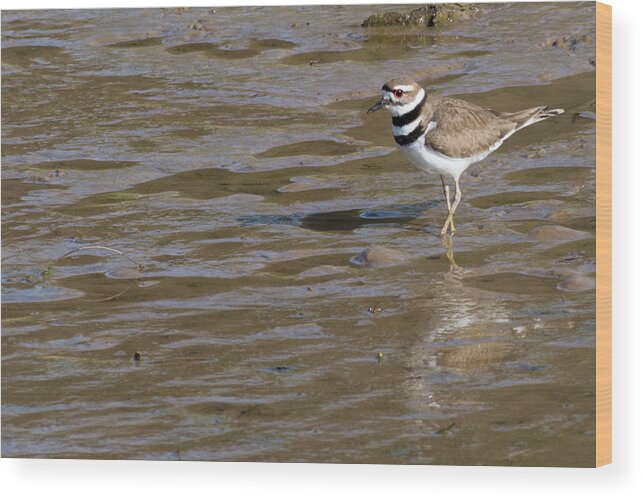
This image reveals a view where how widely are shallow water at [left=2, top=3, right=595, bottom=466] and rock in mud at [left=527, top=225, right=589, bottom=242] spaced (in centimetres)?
3

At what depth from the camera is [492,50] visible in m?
12.1

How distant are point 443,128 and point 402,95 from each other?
429 mm

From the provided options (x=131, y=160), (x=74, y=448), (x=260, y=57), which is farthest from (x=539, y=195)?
(x=74, y=448)

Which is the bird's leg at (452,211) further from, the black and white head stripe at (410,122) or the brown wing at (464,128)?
the black and white head stripe at (410,122)

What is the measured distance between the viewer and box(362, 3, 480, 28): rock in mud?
11242mm

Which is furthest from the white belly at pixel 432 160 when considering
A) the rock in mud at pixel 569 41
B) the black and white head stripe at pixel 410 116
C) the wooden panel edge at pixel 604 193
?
the wooden panel edge at pixel 604 193

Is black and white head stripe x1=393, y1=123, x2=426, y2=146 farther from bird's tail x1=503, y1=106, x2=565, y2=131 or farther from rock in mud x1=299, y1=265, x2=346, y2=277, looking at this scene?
rock in mud x1=299, y1=265, x2=346, y2=277

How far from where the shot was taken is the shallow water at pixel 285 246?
8977 millimetres

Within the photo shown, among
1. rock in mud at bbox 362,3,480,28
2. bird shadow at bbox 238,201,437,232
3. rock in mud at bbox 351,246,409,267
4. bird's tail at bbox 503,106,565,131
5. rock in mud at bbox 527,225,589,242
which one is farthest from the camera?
bird shadow at bbox 238,201,437,232

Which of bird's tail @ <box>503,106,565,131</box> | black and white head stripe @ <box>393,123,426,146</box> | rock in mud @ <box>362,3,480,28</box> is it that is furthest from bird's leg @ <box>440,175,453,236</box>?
rock in mud @ <box>362,3,480,28</box>

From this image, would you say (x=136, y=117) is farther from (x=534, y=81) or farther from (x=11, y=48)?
(x=534, y=81)

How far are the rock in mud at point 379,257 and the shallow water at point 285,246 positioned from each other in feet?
0.09

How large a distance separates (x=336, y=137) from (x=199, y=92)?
1.42 meters

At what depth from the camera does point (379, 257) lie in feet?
35.9
